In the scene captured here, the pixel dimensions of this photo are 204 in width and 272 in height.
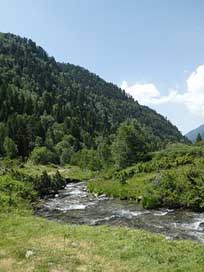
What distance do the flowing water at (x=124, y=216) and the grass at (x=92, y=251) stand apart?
8.49 meters

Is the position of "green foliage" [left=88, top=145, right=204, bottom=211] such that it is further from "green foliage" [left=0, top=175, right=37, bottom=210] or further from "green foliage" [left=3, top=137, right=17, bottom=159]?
"green foliage" [left=3, top=137, right=17, bottom=159]

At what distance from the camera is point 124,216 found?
155 ft

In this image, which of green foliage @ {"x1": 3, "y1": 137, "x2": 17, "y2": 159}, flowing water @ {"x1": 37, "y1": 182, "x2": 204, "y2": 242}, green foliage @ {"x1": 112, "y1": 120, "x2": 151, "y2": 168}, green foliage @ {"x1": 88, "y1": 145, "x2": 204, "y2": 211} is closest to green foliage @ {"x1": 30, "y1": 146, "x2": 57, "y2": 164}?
green foliage @ {"x1": 3, "y1": 137, "x2": 17, "y2": 159}

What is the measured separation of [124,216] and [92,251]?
21.6 meters

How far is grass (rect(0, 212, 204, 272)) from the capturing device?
23547mm

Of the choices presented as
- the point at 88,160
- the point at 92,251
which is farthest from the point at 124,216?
the point at 88,160

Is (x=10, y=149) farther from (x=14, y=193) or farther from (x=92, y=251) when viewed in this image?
(x=92, y=251)

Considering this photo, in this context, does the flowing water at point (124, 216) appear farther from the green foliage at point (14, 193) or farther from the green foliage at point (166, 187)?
the green foliage at point (14, 193)

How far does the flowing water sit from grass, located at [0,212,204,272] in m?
8.49

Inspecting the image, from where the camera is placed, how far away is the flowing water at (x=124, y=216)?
1571 inches

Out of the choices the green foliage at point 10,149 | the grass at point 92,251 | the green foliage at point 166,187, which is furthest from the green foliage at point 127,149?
the grass at point 92,251

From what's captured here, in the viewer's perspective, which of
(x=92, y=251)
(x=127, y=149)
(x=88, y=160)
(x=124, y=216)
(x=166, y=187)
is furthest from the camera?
(x=88, y=160)

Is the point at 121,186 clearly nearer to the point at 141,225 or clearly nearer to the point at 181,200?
the point at 181,200

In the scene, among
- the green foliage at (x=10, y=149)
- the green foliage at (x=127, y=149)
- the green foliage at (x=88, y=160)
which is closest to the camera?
the green foliage at (x=127, y=149)
